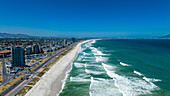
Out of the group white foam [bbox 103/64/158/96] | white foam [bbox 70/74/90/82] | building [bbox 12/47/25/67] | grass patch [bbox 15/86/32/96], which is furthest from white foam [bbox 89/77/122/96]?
building [bbox 12/47/25/67]

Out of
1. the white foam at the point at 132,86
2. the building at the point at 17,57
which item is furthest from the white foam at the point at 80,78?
the building at the point at 17,57

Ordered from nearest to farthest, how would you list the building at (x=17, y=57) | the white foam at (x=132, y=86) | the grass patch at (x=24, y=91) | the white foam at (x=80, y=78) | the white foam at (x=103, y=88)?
the grass patch at (x=24, y=91) < the white foam at (x=103, y=88) < the white foam at (x=132, y=86) < the white foam at (x=80, y=78) < the building at (x=17, y=57)

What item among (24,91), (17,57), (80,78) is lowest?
(24,91)

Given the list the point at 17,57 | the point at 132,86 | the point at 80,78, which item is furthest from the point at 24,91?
the point at 17,57

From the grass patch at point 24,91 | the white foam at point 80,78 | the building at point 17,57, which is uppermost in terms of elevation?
the building at point 17,57

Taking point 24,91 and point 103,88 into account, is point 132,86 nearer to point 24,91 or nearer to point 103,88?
point 103,88

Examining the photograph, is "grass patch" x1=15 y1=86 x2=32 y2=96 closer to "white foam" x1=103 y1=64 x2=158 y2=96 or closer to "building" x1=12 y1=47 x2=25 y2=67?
"white foam" x1=103 y1=64 x2=158 y2=96

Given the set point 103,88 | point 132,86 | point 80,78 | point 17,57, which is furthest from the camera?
point 17,57

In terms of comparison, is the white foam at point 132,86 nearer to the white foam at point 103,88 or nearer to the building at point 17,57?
the white foam at point 103,88

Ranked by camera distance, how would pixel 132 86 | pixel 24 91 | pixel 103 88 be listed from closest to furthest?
1. pixel 24 91
2. pixel 103 88
3. pixel 132 86

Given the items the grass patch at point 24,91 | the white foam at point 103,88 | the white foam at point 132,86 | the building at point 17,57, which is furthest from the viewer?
the building at point 17,57
